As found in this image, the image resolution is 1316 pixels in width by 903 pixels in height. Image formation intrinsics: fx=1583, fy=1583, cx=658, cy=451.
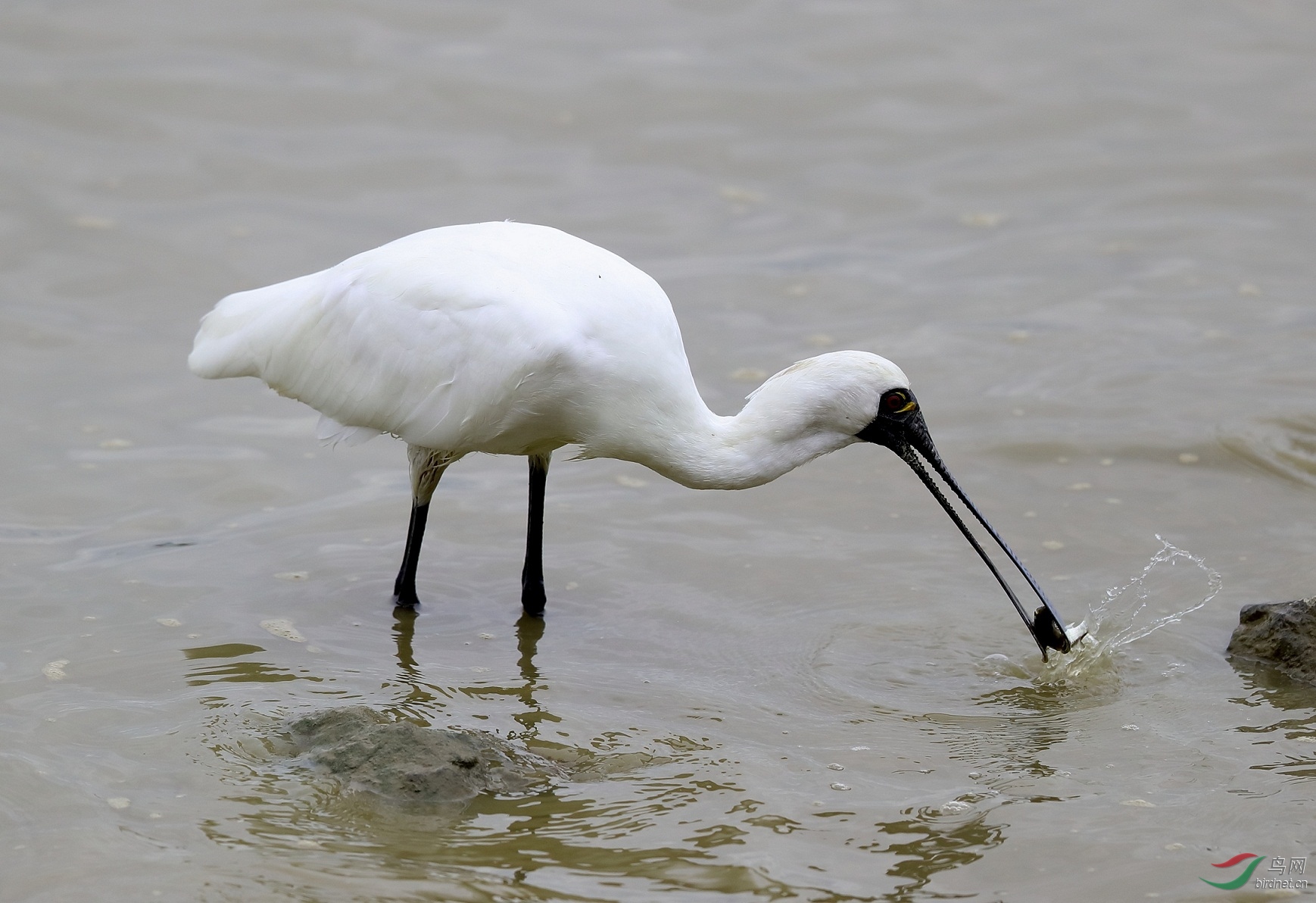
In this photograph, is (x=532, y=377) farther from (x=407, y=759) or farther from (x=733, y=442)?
(x=407, y=759)

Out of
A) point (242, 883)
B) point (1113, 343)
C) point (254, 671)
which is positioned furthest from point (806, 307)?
point (242, 883)

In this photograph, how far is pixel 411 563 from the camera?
26.9 ft

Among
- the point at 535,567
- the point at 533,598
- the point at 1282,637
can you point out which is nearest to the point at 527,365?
the point at 535,567

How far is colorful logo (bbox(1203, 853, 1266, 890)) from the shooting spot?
5.62 meters

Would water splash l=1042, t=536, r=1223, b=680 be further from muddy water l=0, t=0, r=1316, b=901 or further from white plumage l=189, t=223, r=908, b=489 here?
white plumage l=189, t=223, r=908, b=489

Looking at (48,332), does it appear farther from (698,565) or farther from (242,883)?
(242,883)

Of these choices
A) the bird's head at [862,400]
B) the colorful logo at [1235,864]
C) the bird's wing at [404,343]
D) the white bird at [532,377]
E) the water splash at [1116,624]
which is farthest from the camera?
the water splash at [1116,624]

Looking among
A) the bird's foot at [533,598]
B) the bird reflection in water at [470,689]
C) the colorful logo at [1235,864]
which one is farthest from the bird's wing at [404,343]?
the colorful logo at [1235,864]

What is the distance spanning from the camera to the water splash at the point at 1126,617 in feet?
24.5

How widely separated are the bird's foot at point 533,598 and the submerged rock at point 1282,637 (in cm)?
344

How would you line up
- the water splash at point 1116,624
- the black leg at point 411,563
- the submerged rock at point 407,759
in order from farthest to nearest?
the black leg at point 411,563, the water splash at point 1116,624, the submerged rock at point 407,759

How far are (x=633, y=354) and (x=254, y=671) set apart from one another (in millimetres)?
2326

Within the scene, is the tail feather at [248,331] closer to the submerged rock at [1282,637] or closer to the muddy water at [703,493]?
the muddy water at [703,493]

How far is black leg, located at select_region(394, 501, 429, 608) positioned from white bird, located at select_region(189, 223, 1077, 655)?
0.01 meters
